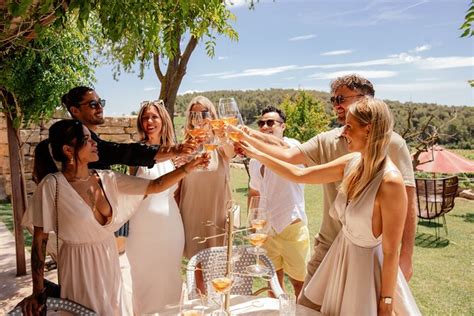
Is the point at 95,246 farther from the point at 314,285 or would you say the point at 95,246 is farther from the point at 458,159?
the point at 458,159

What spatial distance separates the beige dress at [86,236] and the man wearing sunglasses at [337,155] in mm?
986

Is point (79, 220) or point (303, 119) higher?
point (303, 119)

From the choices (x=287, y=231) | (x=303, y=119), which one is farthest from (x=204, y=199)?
(x=303, y=119)

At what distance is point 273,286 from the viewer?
2641mm

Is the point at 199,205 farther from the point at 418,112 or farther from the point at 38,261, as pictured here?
the point at 418,112

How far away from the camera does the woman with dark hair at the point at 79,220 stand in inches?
89.1

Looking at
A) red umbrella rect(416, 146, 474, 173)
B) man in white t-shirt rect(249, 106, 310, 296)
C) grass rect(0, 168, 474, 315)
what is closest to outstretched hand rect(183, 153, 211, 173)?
man in white t-shirt rect(249, 106, 310, 296)

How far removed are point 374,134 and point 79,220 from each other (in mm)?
1727

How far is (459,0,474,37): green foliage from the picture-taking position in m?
2.59

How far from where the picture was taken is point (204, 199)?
11.8 ft

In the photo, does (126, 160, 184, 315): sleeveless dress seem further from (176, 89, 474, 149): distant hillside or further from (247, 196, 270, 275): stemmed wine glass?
(176, 89, 474, 149): distant hillside

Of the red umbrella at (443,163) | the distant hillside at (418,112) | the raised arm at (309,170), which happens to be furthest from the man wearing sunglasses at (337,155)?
the distant hillside at (418,112)

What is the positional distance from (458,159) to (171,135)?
1286 centimetres

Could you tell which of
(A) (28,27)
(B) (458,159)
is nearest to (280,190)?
(A) (28,27)
